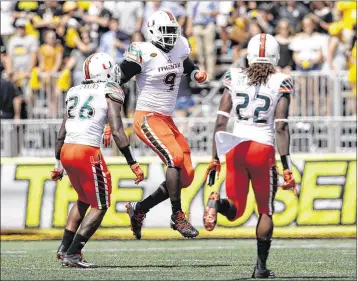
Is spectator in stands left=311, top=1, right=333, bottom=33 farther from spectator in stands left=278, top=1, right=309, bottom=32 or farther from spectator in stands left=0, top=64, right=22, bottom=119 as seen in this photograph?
spectator in stands left=0, top=64, right=22, bottom=119

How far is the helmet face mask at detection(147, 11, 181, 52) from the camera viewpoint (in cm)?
1193

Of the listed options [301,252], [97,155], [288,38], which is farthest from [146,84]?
[288,38]

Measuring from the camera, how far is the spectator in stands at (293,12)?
792 inches

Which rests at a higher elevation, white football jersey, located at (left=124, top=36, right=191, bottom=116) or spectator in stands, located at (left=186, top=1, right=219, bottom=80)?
spectator in stands, located at (left=186, top=1, right=219, bottom=80)

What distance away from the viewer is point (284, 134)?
34.4 feet

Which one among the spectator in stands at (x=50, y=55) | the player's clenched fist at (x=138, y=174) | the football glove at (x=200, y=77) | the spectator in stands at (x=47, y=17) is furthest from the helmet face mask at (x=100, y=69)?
the spectator in stands at (x=47, y=17)

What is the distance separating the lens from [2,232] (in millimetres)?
16125

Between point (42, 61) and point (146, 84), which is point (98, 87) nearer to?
point (146, 84)

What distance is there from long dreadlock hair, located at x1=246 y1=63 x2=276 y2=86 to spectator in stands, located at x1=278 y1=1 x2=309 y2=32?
9.52m

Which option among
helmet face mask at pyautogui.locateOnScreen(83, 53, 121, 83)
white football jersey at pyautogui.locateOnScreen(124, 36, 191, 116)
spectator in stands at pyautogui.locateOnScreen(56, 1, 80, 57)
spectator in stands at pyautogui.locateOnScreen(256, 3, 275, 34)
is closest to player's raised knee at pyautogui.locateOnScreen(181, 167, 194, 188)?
white football jersey at pyautogui.locateOnScreen(124, 36, 191, 116)

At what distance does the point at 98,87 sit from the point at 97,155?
670 millimetres

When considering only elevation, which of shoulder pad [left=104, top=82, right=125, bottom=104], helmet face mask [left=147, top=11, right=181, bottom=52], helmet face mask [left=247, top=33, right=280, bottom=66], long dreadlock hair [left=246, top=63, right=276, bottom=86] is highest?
helmet face mask [left=147, top=11, right=181, bottom=52]

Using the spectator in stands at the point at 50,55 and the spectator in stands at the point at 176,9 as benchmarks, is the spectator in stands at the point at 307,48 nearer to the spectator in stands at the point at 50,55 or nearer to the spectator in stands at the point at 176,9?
the spectator in stands at the point at 176,9

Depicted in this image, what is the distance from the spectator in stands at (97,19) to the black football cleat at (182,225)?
9.57 metres
